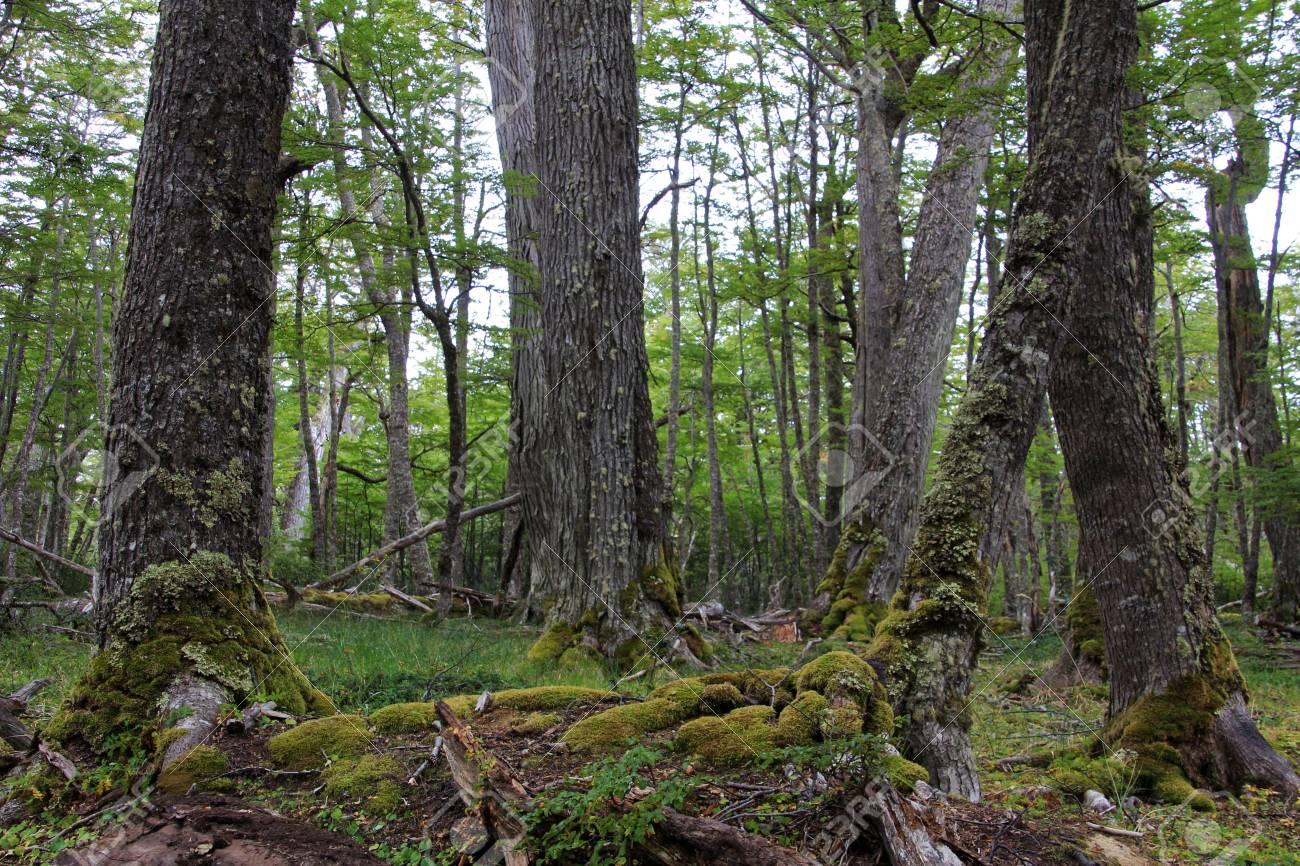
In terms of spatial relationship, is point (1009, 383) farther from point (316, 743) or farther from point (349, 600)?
point (349, 600)

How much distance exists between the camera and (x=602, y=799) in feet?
8.02

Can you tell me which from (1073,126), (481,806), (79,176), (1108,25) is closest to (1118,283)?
(1073,126)

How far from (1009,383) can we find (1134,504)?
1.47m

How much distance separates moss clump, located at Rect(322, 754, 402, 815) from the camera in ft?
9.77

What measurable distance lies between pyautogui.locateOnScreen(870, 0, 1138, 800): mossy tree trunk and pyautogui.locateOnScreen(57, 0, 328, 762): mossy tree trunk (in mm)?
3014

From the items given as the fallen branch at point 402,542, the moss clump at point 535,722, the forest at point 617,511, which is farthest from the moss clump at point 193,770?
the fallen branch at point 402,542

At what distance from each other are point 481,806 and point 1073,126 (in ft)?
14.1

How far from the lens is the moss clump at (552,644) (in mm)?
6508

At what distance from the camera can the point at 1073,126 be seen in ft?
13.9

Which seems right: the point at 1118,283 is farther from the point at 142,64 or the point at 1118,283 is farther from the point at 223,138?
the point at 142,64

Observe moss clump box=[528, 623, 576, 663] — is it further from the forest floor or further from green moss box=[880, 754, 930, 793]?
green moss box=[880, 754, 930, 793]

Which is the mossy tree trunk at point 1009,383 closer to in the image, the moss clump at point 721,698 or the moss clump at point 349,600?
the moss clump at point 721,698

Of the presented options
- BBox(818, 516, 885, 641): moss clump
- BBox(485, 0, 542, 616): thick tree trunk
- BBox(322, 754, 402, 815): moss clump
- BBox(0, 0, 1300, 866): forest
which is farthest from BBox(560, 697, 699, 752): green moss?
BBox(818, 516, 885, 641): moss clump

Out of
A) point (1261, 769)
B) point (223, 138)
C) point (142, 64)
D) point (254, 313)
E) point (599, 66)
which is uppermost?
point (142, 64)
